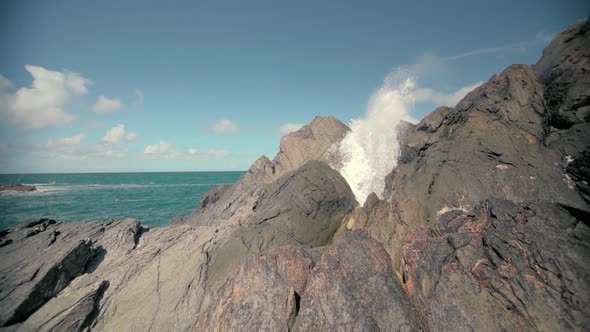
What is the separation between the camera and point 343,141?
2202 centimetres

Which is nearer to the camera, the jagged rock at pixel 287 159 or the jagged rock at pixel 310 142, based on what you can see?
the jagged rock at pixel 287 159

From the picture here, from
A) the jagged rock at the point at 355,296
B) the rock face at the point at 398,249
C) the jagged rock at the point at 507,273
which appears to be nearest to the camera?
the jagged rock at the point at 507,273

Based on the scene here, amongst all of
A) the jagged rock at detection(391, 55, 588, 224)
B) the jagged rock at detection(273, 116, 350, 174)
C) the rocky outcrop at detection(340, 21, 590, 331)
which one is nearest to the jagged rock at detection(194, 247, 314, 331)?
the rocky outcrop at detection(340, 21, 590, 331)

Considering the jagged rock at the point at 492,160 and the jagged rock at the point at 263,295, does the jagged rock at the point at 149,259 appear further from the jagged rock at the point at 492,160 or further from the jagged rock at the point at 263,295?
the jagged rock at the point at 492,160

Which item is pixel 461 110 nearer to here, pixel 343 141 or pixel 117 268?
pixel 343 141

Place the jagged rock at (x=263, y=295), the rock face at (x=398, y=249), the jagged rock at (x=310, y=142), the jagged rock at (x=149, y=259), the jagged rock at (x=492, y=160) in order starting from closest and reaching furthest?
the rock face at (x=398, y=249) → the jagged rock at (x=263, y=295) → the jagged rock at (x=149, y=259) → the jagged rock at (x=492, y=160) → the jagged rock at (x=310, y=142)

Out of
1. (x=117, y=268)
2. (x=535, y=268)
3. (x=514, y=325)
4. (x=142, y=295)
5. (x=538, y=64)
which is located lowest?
(x=142, y=295)

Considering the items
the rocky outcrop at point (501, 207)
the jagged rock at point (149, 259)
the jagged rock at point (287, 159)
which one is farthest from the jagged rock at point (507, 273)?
the jagged rock at point (287, 159)

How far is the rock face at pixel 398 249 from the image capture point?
5329 millimetres

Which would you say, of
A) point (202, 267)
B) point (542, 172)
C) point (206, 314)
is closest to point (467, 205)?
point (542, 172)

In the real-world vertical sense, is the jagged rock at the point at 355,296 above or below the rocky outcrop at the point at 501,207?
below

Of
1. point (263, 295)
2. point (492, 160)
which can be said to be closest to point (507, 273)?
point (263, 295)

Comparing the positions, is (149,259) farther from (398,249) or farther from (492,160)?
(492,160)

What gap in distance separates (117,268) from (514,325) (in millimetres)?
12152
